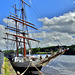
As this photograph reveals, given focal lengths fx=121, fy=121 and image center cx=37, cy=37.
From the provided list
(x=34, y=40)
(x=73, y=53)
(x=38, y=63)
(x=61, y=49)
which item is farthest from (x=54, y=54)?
(x=73, y=53)

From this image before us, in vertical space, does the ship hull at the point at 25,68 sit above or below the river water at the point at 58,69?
above

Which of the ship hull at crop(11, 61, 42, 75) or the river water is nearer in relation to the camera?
the ship hull at crop(11, 61, 42, 75)

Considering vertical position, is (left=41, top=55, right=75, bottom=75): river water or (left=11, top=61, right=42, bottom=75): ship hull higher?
(left=11, top=61, right=42, bottom=75): ship hull

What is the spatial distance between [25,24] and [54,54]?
1630cm

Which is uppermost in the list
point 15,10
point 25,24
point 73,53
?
point 15,10

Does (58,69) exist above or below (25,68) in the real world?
below

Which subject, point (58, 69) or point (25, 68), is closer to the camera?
point (25, 68)

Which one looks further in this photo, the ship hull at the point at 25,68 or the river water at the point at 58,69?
the river water at the point at 58,69

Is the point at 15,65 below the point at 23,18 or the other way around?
below

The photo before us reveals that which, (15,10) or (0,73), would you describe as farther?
(15,10)

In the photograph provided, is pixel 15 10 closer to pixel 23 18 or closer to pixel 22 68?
pixel 23 18

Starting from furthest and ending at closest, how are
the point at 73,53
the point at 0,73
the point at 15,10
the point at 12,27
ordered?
the point at 73,53
the point at 15,10
the point at 12,27
the point at 0,73

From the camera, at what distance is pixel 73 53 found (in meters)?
164

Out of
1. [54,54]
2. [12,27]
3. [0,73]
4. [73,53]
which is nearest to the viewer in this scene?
[0,73]
